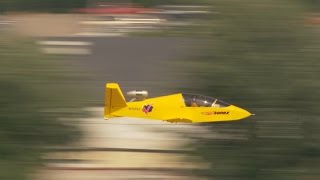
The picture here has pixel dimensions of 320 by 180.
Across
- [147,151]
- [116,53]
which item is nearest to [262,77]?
[147,151]

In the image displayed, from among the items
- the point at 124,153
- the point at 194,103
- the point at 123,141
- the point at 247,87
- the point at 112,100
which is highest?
the point at 247,87

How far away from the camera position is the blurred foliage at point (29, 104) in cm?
618

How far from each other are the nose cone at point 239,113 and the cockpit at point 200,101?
4.5 inches

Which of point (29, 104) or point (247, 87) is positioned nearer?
point (29, 104)

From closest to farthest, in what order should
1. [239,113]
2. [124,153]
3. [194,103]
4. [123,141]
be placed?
[239,113], [194,103], [123,141], [124,153]

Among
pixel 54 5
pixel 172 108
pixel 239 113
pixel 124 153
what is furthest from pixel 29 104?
pixel 54 5

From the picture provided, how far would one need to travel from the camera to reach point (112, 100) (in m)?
7.60

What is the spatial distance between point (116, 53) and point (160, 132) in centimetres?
1058

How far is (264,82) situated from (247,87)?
151mm

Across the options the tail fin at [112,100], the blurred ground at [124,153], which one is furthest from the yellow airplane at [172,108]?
the blurred ground at [124,153]

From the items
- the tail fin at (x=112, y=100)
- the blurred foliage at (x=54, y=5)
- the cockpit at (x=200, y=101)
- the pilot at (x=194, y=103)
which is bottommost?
the blurred foliage at (x=54, y=5)

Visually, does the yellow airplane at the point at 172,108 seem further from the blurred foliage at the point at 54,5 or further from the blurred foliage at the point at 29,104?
the blurred foliage at the point at 54,5

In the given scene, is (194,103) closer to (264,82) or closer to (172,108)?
(172,108)

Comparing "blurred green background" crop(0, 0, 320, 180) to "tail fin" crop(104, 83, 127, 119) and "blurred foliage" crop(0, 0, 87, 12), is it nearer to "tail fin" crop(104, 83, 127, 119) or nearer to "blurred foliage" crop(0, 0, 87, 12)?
"tail fin" crop(104, 83, 127, 119)
